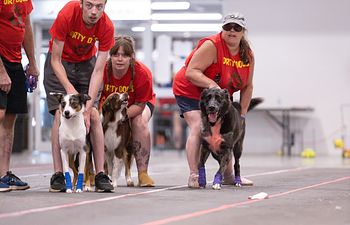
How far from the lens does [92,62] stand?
5402mm

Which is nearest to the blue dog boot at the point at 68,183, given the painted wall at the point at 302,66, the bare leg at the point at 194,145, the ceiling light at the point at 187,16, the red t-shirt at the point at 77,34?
the red t-shirt at the point at 77,34

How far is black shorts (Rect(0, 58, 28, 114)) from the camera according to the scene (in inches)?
208

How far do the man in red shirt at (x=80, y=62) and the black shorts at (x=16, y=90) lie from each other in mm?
189

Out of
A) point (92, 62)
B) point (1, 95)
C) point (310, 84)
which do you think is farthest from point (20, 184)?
point (310, 84)

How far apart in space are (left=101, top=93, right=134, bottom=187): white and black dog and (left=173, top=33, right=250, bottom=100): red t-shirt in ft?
1.92

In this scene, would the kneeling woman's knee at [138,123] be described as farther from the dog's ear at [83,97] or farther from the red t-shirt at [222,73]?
the dog's ear at [83,97]


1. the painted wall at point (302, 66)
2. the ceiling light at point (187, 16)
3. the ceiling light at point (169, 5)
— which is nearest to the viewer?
the painted wall at point (302, 66)

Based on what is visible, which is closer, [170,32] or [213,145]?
Answer: [213,145]

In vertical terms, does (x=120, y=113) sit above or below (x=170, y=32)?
below

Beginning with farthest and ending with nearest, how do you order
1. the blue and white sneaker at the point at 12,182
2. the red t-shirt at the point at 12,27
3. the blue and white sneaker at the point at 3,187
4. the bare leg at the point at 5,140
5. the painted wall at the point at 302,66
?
the painted wall at the point at 302,66
the bare leg at the point at 5,140
the blue and white sneaker at the point at 12,182
the red t-shirt at the point at 12,27
the blue and white sneaker at the point at 3,187

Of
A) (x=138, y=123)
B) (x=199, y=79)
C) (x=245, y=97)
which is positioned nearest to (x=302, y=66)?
(x=245, y=97)

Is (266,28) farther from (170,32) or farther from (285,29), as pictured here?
(170,32)

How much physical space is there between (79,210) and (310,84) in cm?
1249

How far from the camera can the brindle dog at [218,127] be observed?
5430 mm
